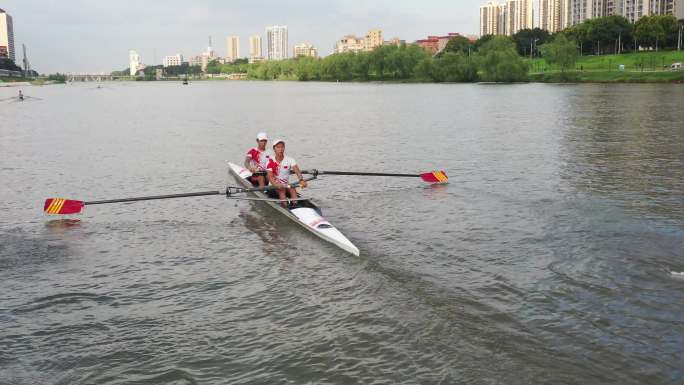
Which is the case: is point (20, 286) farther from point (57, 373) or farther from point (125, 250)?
point (57, 373)

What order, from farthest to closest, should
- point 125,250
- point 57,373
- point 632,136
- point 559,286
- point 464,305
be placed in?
1. point 632,136
2. point 125,250
3. point 559,286
4. point 464,305
5. point 57,373

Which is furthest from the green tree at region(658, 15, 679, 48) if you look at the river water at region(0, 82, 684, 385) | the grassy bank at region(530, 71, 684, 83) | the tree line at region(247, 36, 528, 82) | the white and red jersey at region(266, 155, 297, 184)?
the white and red jersey at region(266, 155, 297, 184)

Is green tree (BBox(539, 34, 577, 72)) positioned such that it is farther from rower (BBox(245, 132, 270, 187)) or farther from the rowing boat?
the rowing boat

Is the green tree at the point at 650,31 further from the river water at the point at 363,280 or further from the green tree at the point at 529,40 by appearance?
the river water at the point at 363,280

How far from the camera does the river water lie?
816 centimetres

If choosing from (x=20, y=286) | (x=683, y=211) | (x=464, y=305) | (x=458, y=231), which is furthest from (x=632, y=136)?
(x=20, y=286)

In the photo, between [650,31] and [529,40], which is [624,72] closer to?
[650,31]

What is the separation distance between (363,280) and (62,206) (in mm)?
9047

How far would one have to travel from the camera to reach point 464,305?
9.92m

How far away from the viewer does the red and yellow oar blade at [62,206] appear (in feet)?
52.3

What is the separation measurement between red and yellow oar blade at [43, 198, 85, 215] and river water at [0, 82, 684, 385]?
0.31 metres

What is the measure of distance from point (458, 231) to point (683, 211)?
5.99 m

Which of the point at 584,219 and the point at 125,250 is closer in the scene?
the point at 125,250

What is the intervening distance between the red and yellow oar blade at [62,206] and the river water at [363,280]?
12.1 inches
